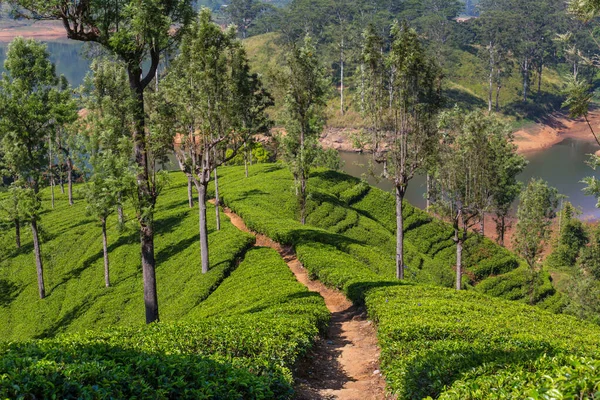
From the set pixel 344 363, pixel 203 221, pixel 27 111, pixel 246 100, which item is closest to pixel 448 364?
pixel 344 363

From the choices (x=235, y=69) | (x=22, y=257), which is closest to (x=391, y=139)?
(x=235, y=69)

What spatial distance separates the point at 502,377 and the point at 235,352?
6725 mm

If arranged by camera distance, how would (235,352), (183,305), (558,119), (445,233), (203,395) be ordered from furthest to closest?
(558,119) < (445,233) < (183,305) < (235,352) < (203,395)

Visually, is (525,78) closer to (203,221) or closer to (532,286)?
(532,286)

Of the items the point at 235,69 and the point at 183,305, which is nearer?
the point at 183,305

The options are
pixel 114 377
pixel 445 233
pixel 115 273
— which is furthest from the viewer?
pixel 445 233

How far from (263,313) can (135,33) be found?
424 inches

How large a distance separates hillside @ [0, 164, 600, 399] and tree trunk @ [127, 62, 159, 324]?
285cm

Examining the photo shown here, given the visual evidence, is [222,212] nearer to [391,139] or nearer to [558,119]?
[391,139]

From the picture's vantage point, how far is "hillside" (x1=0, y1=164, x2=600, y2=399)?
911 centimetres

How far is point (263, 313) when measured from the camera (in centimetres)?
1848

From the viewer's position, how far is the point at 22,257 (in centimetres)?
4516

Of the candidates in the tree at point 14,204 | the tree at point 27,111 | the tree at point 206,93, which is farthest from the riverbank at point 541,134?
the tree at point 206,93

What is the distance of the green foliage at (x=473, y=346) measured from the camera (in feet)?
27.5
